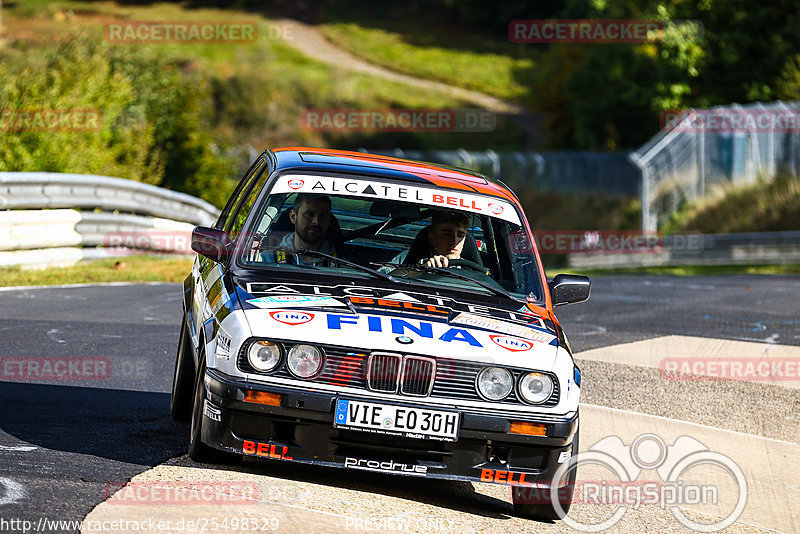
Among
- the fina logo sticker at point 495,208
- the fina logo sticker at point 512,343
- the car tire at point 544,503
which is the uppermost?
the fina logo sticker at point 495,208

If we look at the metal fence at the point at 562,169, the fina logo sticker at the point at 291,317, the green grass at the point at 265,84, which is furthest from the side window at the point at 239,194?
the green grass at the point at 265,84

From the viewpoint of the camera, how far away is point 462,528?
18.6 ft

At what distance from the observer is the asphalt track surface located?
5.84 m

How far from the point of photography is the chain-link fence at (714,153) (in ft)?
117

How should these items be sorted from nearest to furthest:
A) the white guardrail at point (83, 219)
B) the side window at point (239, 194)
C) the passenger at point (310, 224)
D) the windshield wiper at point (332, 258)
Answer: the windshield wiper at point (332, 258) → the passenger at point (310, 224) → the side window at point (239, 194) → the white guardrail at point (83, 219)

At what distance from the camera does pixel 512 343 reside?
5.89 metres

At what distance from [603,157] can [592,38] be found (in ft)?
44.5

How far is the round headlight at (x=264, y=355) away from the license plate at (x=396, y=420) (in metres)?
0.37

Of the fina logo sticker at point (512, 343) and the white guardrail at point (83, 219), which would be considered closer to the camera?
the fina logo sticker at point (512, 343)

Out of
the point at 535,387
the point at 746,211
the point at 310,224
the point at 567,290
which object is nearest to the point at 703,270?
the point at 746,211

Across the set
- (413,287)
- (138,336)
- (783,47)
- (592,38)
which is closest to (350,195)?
(413,287)

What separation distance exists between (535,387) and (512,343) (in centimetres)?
24

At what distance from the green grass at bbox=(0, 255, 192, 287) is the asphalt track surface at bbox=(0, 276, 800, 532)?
0.66m

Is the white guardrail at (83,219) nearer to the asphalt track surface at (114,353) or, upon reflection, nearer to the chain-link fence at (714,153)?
the asphalt track surface at (114,353)
